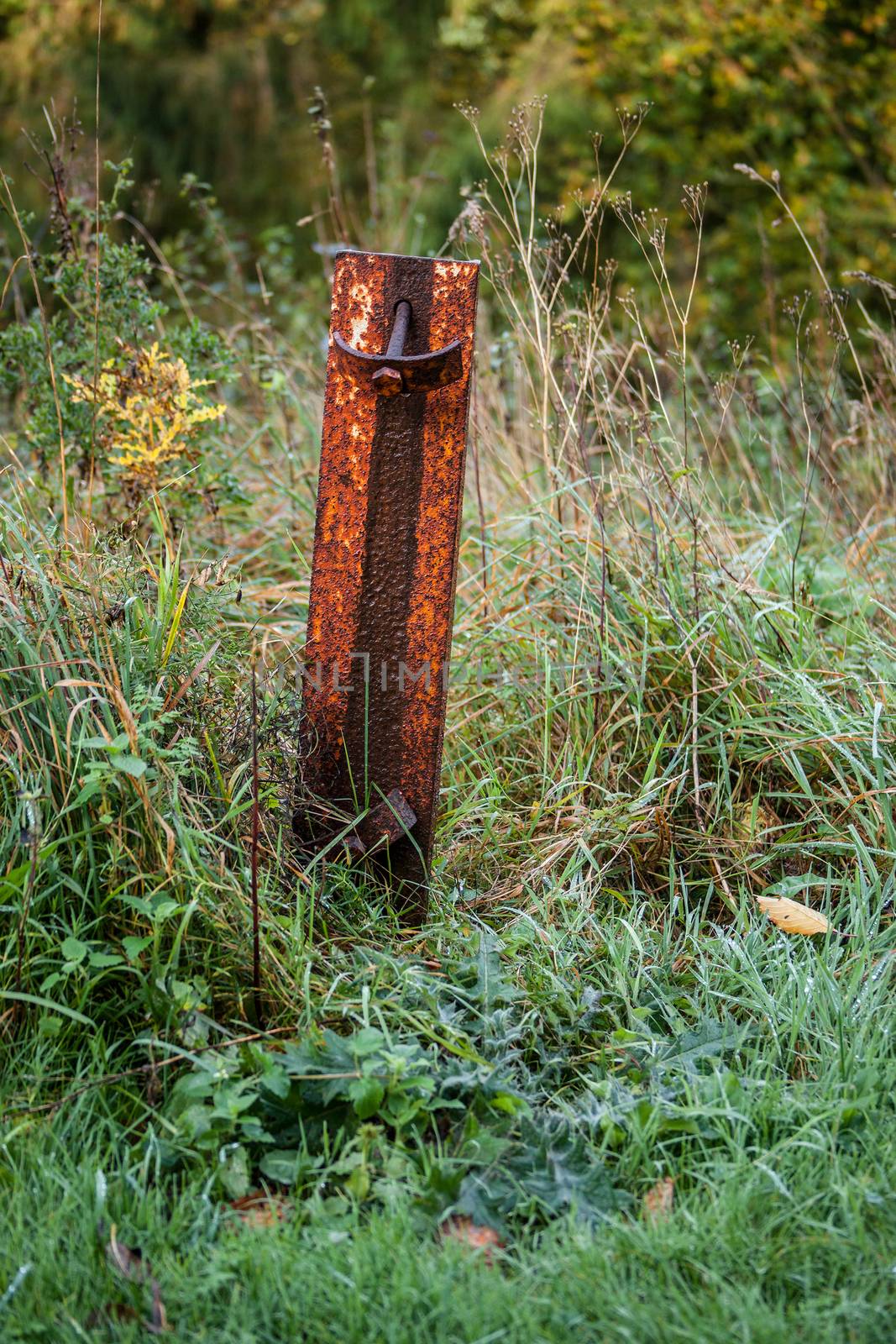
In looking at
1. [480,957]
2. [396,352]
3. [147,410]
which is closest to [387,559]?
[396,352]

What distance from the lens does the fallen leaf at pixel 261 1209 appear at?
5.50 feet

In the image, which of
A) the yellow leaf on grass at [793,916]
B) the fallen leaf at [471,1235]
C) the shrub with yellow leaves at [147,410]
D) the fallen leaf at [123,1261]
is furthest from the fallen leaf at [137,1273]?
the shrub with yellow leaves at [147,410]

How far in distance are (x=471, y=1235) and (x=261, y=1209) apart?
0.33m

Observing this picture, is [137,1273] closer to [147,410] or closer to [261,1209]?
[261,1209]

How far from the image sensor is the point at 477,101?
8.41 metres

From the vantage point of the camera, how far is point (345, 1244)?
5.32ft

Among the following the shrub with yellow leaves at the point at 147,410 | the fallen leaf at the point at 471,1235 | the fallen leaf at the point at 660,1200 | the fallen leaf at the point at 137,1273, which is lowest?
A: the fallen leaf at the point at 137,1273

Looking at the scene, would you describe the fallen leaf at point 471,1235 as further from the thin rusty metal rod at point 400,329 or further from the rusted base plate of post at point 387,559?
the thin rusty metal rod at point 400,329

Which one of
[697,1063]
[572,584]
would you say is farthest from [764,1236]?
[572,584]

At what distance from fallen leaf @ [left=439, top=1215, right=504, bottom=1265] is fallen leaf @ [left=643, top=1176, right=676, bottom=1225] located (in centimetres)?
22

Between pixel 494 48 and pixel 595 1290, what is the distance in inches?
356

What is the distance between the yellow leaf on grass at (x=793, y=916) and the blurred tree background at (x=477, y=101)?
4774mm

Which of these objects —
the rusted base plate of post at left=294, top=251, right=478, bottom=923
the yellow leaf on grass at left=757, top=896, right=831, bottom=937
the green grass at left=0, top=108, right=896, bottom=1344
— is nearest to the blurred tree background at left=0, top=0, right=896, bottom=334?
the green grass at left=0, top=108, right=896, bottom=1344

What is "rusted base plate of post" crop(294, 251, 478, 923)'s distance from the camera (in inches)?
86.4
